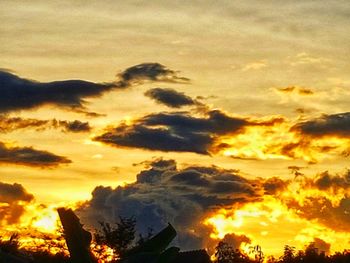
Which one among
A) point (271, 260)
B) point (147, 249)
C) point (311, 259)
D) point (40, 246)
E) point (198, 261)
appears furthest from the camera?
point (271, 260)

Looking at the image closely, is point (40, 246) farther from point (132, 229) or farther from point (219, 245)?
point (132, 229)

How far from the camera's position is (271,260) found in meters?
82.4

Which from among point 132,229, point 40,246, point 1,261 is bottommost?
point 1,261

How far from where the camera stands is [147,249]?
9422 millimetres

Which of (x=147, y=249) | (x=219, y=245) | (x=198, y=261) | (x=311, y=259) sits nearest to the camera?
(x=147, y=249)

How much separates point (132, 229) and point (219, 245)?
19.5 m

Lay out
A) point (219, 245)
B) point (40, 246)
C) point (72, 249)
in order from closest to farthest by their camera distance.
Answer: point (72, 249)
point (40, 246)
point (219, 245)

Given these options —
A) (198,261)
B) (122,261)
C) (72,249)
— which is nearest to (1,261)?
(72,249)

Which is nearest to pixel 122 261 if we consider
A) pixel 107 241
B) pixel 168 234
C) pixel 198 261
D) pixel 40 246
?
pixel 168 234

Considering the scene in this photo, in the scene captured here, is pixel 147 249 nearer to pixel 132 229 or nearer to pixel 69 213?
pixel 69 213

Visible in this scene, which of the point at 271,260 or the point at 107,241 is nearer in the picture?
the point at 271,260

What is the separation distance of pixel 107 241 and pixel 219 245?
752 inches

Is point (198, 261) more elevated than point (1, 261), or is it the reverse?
point (198, 261)

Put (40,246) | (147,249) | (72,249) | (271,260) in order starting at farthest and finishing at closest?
(271,260) < (40,246) < (147,249) < (72,249)
